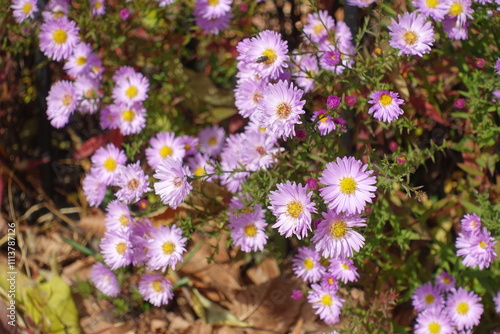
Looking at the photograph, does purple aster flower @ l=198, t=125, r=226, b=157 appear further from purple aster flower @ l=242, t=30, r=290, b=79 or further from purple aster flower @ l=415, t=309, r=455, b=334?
purple aster flower @ l=415, t=309, r=455, b=334

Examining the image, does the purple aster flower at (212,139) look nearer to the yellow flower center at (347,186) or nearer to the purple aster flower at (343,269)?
the purple aster flower at (343,269)

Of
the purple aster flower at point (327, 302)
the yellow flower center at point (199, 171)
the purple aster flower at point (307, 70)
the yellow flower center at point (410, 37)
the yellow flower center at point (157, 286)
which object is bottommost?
the purple aster flower at point (327, 302)

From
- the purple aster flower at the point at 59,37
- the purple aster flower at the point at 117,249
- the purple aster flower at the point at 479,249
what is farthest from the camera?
the purple aster flower at the point at 59,37

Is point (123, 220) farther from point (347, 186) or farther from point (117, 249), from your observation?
point (347, 186)

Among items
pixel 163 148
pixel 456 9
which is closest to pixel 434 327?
pixel 456 9

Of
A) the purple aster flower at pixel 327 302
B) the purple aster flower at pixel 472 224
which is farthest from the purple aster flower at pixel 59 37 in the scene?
the purple aster flower at pixel 472 224

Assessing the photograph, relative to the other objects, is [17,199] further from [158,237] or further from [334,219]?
Result: [334,219]
